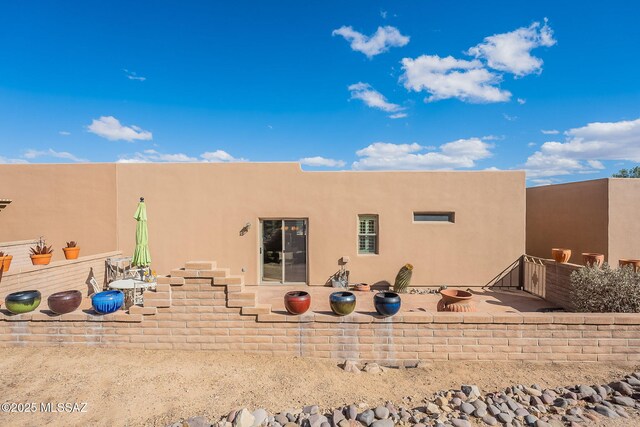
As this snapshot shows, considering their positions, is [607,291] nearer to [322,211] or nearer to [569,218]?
[569,218]

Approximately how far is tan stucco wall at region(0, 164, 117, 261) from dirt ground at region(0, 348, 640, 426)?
5459mm

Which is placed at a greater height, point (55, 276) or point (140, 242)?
point (140, 242)

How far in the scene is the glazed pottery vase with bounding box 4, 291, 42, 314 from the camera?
16.1 ft

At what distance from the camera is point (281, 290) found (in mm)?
8891

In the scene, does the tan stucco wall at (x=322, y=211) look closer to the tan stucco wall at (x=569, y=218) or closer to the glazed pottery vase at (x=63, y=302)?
the tan stucco wall at (x=569, y=218)

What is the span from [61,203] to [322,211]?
27.9 ft

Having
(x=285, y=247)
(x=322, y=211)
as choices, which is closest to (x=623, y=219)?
(x=322, y=211)

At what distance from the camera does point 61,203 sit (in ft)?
31.4

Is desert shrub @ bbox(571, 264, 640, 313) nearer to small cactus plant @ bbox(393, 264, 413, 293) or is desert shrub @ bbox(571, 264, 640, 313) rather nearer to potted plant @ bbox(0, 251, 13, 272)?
small cactus plant @ bbox(393, 264, 413, 293)

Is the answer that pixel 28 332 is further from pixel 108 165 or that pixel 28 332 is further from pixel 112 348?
pixel 108 165

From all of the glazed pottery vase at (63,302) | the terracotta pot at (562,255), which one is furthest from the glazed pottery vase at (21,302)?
the terracotta pot at (562,255)

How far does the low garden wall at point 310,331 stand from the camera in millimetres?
4723

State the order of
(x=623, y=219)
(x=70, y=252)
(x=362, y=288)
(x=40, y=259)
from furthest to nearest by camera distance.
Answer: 1. (x=623, y=219)
2. (x=362, y=288)
3. (x=70, y=252)
4. (x=40, y=259)

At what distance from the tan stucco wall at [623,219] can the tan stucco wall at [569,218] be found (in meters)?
0.18
